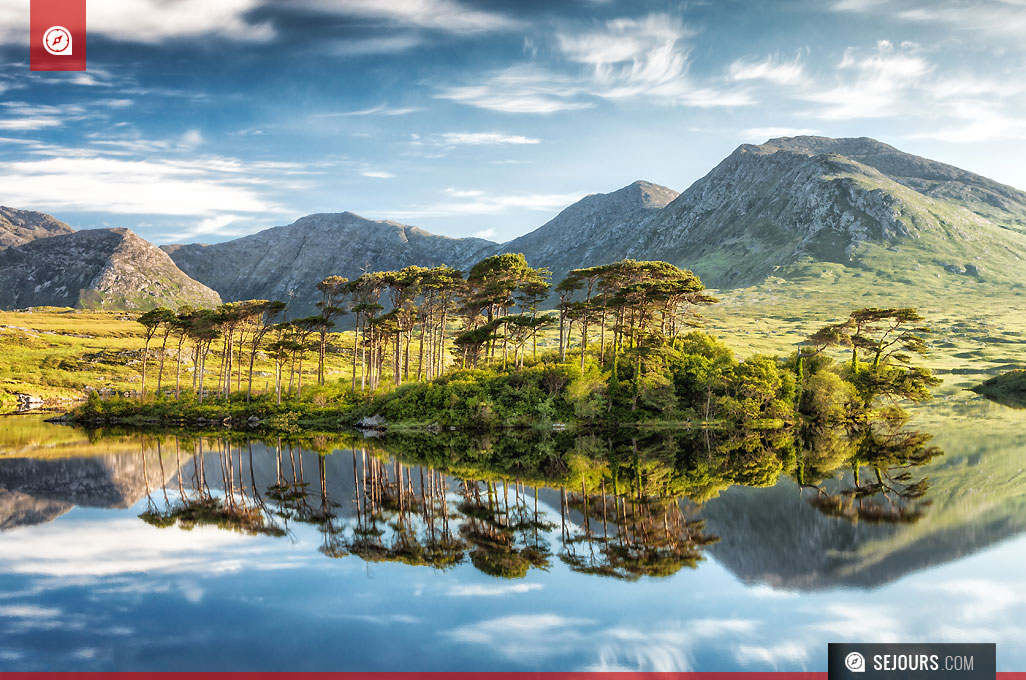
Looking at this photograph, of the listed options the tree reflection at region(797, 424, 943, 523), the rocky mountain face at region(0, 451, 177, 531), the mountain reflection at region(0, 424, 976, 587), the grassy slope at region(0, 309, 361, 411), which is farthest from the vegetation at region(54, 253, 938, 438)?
the rocky mountain face at region(0, 451, 177, 531)

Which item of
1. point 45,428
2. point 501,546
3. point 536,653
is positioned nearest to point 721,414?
point 501,546

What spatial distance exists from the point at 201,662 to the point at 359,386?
65.7m

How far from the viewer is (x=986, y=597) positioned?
14.8m

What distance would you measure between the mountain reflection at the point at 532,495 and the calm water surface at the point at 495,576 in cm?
16

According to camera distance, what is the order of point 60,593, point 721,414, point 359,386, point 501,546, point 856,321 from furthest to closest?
point 359,386 → point 856,321 → point 721,414 → point 501,546 → point 60,593

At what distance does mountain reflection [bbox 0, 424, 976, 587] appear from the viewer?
18.5m

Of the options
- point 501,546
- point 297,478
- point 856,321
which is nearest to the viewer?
point 501,546

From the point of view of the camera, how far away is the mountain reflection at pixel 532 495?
18500 mm

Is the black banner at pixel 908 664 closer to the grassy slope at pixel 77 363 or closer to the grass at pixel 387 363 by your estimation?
the grass at pixel 387 363

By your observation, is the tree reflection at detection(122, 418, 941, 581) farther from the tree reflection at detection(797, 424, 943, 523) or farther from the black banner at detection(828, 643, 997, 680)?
the black banner at detection(828, 643, 997, 680)

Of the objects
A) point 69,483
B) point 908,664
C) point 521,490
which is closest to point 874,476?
point 521,490

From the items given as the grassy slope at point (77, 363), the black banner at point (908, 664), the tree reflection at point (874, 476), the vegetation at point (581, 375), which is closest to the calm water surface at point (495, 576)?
the tree reflection at point (874, 476)

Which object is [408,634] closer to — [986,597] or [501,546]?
[501,546]

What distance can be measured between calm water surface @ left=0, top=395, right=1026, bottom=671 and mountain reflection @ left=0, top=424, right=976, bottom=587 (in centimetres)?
16
